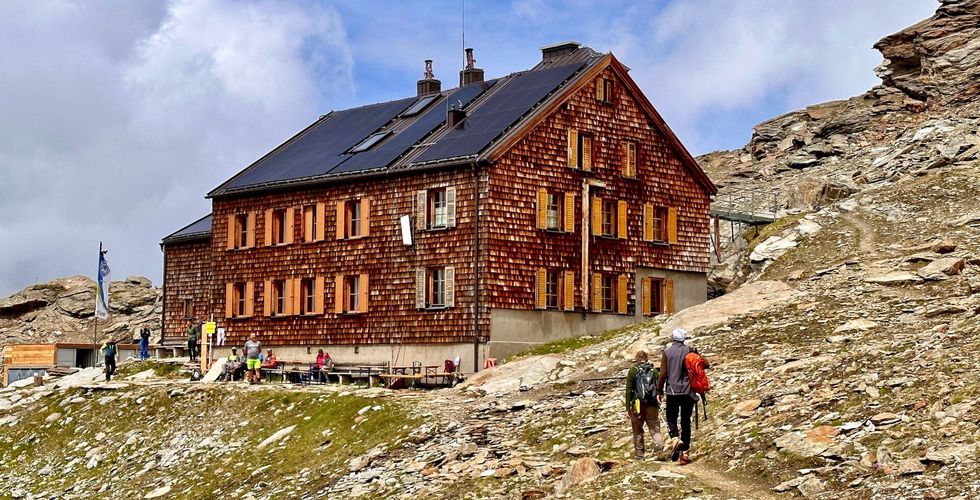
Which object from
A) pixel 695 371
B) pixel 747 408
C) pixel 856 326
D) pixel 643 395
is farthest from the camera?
pixel 856 326

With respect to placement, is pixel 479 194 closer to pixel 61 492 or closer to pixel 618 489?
pixel 61 492

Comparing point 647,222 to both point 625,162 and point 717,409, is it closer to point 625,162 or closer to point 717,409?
point 625,162

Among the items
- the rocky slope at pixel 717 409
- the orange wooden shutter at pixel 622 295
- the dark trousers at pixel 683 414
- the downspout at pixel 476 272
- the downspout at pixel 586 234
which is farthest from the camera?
the orange wooden shutter at pixel 622 295

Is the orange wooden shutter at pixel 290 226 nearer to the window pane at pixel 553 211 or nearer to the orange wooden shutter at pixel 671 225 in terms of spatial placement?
the window pane at pixel 553 211

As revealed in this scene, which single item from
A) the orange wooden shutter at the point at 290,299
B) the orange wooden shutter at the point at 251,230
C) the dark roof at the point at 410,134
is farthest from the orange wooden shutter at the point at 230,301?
the dark roof at the point at 410,134

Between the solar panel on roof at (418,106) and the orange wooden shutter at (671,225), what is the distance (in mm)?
11000

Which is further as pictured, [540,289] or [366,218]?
[366,218]

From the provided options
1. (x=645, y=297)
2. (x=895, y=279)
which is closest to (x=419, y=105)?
(x=645, y=297)

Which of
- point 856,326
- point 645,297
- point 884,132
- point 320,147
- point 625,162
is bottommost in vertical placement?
point 856,326

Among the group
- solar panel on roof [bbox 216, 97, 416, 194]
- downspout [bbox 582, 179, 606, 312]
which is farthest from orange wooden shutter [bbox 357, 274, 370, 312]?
downspout [bbox 582, 179, 606, 312]

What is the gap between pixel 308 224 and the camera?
2153 inches

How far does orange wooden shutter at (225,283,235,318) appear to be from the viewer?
5744 centimetres

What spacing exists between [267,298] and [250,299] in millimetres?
1159

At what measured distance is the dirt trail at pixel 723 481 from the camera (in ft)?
80.5
